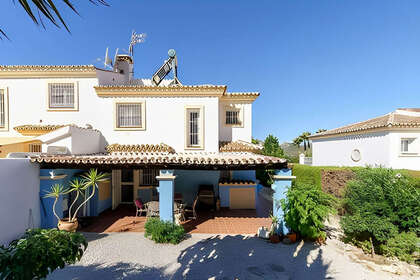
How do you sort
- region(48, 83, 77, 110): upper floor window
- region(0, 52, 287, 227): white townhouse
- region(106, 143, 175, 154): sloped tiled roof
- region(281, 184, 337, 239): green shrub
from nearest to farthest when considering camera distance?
region(281, 184, 337, 239): green shrub → region(106, 143, 175, 154): sloped tiled roof → region(0, 52, 287, 227): white townhouse → region(48, 83, 77, 110): upper floor window

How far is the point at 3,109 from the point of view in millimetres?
12586

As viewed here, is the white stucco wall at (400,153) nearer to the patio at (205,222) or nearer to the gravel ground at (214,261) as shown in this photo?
the gravel ground at (214,261)

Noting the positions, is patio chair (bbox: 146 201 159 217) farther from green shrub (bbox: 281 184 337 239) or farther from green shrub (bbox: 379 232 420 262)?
green shrub (bbox: 379 232 420 262)

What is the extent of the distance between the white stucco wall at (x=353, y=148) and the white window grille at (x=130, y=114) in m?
15.8

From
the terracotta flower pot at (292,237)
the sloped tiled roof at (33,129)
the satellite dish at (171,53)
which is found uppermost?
the satellite dish at (171,53)

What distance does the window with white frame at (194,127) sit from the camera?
509 inches

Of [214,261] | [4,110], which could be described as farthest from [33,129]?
[214,261]

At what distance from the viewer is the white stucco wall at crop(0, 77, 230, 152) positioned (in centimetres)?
1254

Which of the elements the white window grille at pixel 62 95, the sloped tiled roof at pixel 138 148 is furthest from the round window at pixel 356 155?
the white window grille at pixel 62 95

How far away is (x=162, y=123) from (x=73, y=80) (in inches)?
283

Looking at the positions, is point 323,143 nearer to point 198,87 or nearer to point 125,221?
point 198,87

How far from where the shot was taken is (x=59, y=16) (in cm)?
182

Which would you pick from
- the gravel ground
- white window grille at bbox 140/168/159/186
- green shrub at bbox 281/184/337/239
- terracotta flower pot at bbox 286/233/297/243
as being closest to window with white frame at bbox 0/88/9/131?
white window grille at bbox 140/168/159/186

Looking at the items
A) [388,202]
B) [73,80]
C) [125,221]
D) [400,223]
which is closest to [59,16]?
[125,221]
